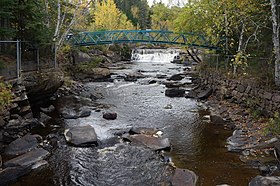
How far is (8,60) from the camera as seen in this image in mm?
12172

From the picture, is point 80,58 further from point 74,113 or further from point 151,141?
point 151,141

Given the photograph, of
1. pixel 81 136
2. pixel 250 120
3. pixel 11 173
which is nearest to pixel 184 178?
pixel 81 136

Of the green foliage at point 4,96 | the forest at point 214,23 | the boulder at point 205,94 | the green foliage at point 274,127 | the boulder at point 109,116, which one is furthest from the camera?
the boulder at point 205,94

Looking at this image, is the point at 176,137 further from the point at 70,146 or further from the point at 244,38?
the point at 244,38

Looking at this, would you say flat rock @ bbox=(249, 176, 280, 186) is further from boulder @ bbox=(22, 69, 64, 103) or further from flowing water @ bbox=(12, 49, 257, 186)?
boulder @ bbox=(22, 69, 64, 103)

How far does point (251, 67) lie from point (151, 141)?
26.0ft

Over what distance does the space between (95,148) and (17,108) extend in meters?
3.99

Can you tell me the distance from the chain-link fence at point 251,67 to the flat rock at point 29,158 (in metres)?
8.65

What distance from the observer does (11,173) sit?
7.45 meters

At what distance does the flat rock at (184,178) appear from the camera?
7158 mm

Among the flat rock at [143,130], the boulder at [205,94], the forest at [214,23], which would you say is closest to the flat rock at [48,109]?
the forest at [214,23]

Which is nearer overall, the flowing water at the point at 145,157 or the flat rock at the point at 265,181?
the flat rock at the point at 265,181

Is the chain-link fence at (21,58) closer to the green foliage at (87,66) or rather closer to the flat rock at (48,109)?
the flat rock at (48,109)

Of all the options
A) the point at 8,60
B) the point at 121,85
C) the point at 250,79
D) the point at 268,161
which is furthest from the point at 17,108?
the point at 121,85
